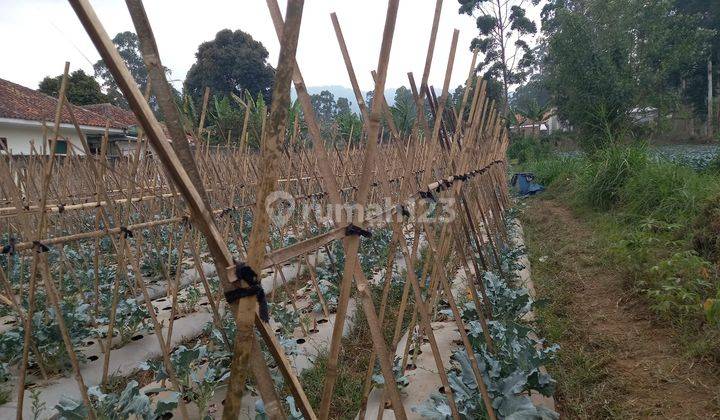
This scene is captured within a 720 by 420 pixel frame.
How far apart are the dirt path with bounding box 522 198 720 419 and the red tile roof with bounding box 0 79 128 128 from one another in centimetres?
1152

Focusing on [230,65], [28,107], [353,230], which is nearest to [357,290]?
[353,230]

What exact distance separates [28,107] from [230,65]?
11.1 m

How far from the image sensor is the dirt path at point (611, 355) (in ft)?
7.43

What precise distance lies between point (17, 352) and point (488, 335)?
9.77 feet

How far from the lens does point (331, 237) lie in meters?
1.23

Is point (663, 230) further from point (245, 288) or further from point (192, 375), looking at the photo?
point (245, 288)

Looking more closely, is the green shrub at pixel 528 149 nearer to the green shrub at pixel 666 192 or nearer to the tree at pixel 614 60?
the tree at pixel 614 60

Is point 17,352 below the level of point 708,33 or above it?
below

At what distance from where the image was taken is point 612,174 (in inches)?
292

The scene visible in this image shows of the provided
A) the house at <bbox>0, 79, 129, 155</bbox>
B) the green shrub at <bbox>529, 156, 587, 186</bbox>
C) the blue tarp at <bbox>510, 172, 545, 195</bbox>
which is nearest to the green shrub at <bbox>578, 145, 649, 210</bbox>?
the green shrub at <bbox>529, 156, 587, 186</bbox>

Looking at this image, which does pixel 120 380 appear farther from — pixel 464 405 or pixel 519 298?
pixel 519 298

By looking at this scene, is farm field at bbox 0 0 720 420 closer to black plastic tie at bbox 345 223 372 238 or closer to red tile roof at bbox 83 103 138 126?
black plastic tie at bbox 345 223 372 238

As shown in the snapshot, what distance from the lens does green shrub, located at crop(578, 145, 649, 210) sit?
723 cm

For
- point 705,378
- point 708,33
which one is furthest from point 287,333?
point 708,33
